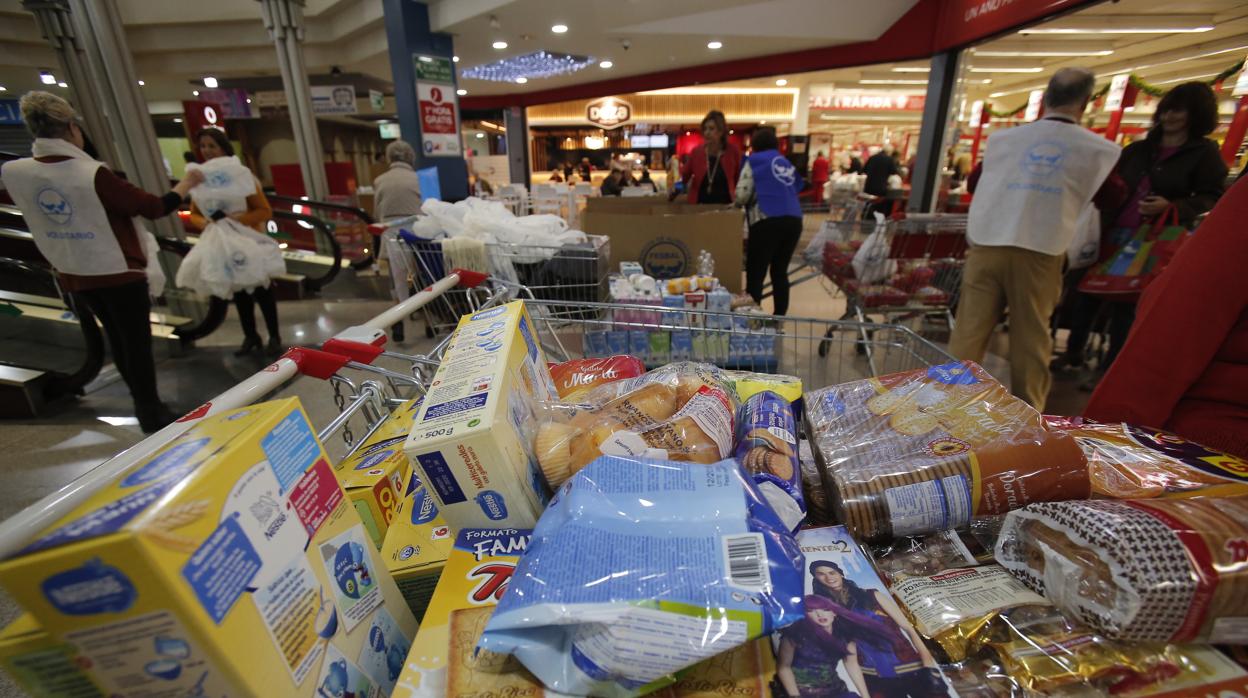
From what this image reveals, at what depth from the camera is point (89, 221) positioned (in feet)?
8.52

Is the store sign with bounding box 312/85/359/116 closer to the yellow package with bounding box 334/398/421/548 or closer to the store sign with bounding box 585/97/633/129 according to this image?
the store sign with bounding box 585/97/633/129

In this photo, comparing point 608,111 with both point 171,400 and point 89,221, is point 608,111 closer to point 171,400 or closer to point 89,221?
point 171,400

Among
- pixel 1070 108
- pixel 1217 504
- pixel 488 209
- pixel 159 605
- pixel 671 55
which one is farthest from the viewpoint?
pixel 671 55

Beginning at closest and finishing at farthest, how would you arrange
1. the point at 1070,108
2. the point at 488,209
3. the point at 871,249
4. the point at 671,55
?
the point at 1070,108, the point at 488,209, the point at 871,249, the point at 671,55

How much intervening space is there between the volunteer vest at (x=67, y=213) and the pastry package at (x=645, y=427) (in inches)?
122

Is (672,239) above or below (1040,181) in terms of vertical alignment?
below

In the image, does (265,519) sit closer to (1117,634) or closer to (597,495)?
(597,495)

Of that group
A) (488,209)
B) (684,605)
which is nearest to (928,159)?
(488,209)

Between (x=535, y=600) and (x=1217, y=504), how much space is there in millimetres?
905

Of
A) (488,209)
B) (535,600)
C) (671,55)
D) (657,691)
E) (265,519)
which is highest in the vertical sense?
(671,55)

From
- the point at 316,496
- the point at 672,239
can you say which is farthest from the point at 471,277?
the point at 672,239

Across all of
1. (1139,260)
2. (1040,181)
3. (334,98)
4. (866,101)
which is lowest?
(1139,260)

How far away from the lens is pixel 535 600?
60cm

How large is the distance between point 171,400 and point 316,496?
3961 millimetres
